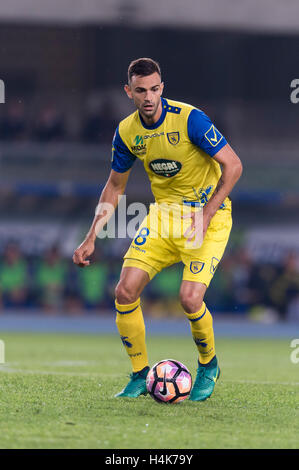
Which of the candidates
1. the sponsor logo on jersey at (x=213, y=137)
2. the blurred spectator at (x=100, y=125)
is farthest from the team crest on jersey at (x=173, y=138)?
the blurred spectator at (x=100, y=125)

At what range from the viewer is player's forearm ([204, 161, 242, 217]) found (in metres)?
5.72

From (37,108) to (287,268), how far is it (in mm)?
9669

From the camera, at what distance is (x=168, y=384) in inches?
224

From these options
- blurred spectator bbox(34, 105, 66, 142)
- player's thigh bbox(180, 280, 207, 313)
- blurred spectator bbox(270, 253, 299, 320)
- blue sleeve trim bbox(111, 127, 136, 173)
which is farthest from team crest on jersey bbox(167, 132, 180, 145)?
blurred spectator bbox(34, 105, 66, 142)

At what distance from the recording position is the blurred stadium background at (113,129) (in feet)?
65.0

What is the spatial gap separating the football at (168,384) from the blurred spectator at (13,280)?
14.0 metres

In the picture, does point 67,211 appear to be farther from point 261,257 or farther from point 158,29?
point 158,29

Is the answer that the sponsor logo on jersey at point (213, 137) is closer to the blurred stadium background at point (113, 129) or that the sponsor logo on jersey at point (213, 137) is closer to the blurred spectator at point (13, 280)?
the blurred stadium background at point (113, 129)

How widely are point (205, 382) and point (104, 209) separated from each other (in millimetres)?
1522

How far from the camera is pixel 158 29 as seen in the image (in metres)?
25.6

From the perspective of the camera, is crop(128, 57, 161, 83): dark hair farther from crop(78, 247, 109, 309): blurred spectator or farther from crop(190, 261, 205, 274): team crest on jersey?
crop(78, 247, 109, 309): blurred spectator

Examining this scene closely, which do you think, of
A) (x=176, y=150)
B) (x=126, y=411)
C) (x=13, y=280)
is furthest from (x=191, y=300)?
(x=13, y=280)

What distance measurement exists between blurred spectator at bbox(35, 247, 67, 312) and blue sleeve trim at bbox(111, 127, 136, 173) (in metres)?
13.6
